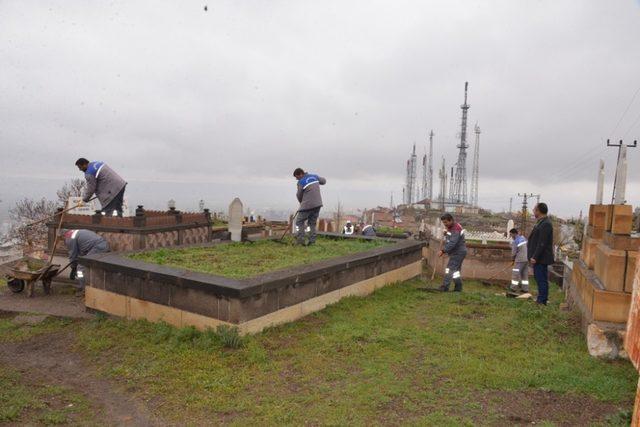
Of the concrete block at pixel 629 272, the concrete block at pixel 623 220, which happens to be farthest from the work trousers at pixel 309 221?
the concrete block at pixel 629 272

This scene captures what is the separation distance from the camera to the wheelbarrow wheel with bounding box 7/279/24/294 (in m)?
8.98

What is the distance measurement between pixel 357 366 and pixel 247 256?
439 centimetres

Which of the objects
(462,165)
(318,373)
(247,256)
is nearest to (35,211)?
(247,256)

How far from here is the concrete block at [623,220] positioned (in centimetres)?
587

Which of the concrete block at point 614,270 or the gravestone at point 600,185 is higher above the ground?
the gravestone at point 600,185

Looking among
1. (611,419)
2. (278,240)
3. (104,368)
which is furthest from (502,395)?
(278,240)

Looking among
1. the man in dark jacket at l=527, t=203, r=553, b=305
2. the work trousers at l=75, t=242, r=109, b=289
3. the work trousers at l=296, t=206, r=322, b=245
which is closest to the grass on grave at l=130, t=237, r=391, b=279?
the work trousers at l=296, t=206, r=322, b=245

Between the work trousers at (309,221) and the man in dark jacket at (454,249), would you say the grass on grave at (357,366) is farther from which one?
the work trousers at (309,221)

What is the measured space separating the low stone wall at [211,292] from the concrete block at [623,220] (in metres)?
4.24

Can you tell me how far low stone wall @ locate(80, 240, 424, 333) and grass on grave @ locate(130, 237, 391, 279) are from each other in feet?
1.71

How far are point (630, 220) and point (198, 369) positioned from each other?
5.84 meters

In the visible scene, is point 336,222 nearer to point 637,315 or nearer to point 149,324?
point 149,324

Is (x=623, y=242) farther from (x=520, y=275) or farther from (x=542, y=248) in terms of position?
(x=520, y=275)

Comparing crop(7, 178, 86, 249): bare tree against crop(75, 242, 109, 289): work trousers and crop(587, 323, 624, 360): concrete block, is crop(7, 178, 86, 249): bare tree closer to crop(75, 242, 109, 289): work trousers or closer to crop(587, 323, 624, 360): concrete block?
crop(75, 242, 109, 289): work trousers
